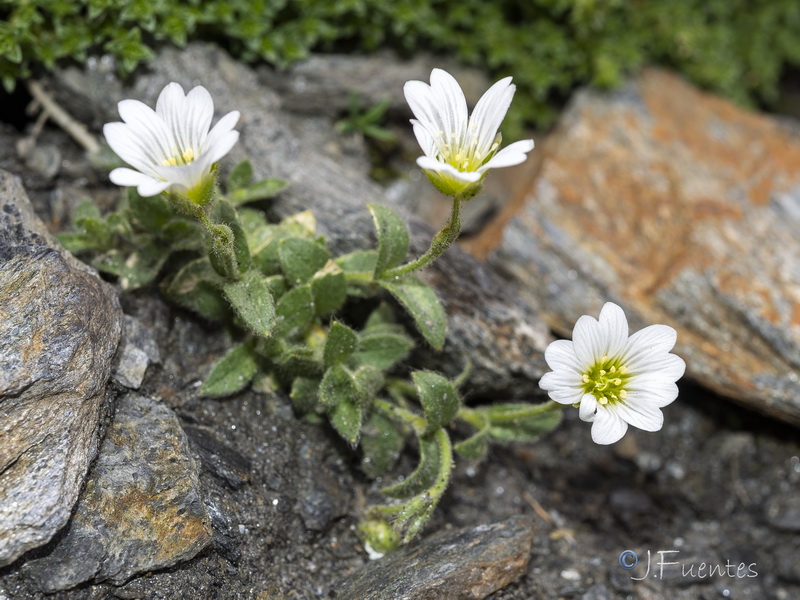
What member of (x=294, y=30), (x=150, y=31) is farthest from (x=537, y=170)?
(x=150, y=31)

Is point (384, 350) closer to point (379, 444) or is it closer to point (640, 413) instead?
point (379, 444)

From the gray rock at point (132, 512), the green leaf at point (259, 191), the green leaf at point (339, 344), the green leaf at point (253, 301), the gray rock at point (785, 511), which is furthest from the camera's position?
the gray rock at point (785, 511)

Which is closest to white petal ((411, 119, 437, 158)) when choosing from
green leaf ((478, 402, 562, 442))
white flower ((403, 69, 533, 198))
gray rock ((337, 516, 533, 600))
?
white flower ((403, 69, 533, 198))

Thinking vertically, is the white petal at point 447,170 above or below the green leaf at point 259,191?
above

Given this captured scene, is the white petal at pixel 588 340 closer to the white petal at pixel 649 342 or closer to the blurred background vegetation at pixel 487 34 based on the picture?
the white petal at pixel 649 342

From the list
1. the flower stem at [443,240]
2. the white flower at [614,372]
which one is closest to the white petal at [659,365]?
the white flower at [614,372]

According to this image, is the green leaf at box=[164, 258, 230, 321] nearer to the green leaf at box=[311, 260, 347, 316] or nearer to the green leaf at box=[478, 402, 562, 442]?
the green leaf at box=[311, 260, 347, 316]
